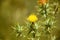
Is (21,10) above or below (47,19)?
above

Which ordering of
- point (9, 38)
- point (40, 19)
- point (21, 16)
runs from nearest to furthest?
1. point (40, 19)
2. point (9, 38)
3. point (21, 16)

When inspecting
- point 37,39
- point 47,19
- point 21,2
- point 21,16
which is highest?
point 21,2

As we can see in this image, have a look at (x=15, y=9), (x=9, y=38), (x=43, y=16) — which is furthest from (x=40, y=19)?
(x=15, y=9)

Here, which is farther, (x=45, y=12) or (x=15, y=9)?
(x=15, y=9)

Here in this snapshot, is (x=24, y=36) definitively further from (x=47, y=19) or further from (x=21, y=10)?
(x=21, y=10)

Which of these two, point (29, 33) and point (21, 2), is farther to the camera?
point (21, 2)

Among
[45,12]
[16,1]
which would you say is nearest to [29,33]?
[45,12]

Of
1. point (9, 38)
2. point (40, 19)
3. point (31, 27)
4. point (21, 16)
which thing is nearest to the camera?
point (31, 27)

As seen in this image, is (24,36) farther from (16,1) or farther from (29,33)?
(16,1)

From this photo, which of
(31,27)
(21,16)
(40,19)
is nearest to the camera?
(31,27)
